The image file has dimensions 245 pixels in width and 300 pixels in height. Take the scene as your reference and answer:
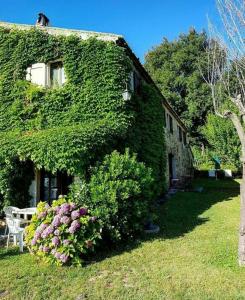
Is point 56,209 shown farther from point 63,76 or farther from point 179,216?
point 63,76

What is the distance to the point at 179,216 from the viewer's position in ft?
38.0

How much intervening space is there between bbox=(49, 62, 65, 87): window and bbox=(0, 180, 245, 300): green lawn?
723cm

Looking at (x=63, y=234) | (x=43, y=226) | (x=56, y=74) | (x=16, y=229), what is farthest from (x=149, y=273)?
(x=56, y=74)

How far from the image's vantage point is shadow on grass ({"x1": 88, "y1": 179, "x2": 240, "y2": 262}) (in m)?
8.19

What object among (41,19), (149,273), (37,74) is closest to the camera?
(149,273)

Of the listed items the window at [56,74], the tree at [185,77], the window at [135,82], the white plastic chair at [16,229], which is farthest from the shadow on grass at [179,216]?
the tree at [185,77]

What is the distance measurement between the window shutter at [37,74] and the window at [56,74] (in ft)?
0.98

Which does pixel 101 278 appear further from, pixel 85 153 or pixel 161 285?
pixel 85 153

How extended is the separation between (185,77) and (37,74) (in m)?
29.1

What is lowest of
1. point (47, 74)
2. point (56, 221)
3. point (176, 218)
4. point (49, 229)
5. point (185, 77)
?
point (176, 218)

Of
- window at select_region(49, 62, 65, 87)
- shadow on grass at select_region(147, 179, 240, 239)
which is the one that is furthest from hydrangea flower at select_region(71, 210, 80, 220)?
window at select_region(49, 62, 65, 87)

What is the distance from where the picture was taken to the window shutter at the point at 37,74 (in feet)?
42.2

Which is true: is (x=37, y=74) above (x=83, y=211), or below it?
above

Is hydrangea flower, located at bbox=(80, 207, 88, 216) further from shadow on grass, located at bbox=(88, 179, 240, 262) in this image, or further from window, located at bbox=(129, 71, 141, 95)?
window, located at bbox=(129, 71, 141, 95)
